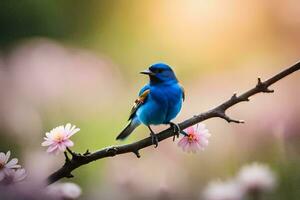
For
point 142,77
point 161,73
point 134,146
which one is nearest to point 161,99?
point 161,73

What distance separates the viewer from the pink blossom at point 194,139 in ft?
2.21

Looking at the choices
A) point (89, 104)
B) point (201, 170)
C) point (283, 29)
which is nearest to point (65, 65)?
point (89, 104)

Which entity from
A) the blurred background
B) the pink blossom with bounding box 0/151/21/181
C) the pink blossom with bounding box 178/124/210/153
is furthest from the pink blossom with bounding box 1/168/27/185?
the blurred background

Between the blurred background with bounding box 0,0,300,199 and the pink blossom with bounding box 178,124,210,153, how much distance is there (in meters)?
0.26

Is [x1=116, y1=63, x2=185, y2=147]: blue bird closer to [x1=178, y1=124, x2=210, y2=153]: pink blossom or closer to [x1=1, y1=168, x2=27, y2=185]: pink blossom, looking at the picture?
[x1=178, y1=124, x2=210, y2=153]: pink blossom

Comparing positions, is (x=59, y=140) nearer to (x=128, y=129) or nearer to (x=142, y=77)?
(x=128, y=129)

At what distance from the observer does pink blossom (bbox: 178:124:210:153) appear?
26.5 inches

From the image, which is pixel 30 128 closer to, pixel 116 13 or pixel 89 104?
pixel 89 104

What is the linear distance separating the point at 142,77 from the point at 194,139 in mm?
432

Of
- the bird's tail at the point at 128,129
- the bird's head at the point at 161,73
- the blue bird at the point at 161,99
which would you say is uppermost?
the bird's head at the point at 161,73

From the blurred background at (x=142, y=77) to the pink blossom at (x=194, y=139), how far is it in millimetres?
264

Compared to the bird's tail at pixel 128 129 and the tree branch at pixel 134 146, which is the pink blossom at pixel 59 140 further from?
the bird's tail at pixel 128 129

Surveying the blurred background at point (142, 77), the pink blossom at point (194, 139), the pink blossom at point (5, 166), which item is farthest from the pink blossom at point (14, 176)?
the blurred background at point (142, 77)

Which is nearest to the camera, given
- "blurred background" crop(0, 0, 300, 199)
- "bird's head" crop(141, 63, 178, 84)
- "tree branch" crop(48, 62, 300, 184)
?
"tree branch" crop(48, 62, 300, 184)
